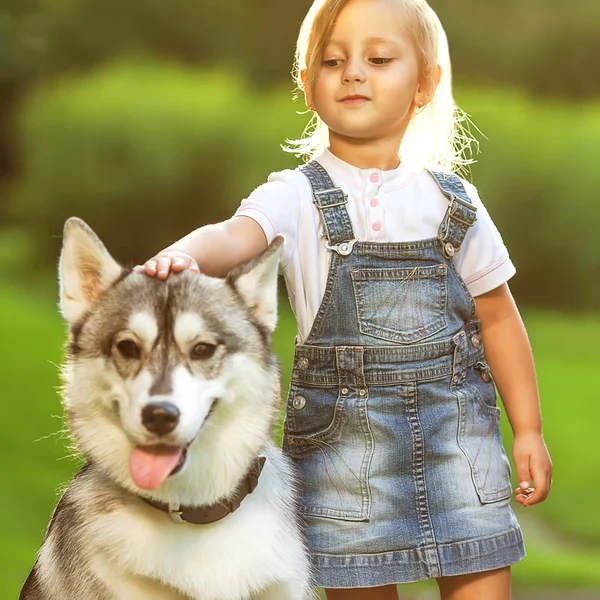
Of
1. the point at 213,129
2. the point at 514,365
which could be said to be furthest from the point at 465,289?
the point at 213,129

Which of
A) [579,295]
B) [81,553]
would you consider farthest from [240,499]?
[579,295]

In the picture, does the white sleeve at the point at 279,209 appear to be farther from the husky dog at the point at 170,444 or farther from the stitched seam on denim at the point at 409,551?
the stitched seam on denim at the point at 409,551

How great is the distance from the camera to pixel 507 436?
3314 mm

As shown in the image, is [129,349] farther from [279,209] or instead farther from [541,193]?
[541,193]

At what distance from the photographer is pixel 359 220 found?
5.18ft

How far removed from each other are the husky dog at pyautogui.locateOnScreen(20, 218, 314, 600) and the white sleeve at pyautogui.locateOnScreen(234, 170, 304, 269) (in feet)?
0.58

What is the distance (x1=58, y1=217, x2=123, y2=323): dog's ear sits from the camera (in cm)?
128

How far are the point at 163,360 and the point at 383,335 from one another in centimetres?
42

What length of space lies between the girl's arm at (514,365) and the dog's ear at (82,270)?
68 cm

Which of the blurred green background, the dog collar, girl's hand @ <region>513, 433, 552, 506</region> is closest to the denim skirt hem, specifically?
girl's hand @ <region>513, 433, 552, 506</region>

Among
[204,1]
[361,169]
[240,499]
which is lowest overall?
[240,499]

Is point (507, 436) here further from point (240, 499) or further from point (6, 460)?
point (240, 499)

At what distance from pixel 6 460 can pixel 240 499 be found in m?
2.17

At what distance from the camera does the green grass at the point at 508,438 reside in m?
2.77
